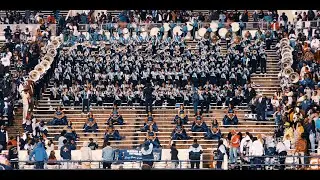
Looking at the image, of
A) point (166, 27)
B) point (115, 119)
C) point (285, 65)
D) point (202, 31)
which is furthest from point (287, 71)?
point (115, 119)

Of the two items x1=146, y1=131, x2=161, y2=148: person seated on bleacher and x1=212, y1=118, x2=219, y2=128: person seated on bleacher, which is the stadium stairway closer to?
x1=212, y1=118, x2=219, y2=128: person seated on bleacher

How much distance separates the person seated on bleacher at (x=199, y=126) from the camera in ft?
105

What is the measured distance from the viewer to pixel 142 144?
31469 millimetres

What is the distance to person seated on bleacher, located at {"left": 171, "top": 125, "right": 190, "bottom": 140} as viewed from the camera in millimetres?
31781

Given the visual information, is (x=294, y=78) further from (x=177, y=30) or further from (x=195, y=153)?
→ (x=195, y=153)

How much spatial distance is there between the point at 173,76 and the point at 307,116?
3379 mm

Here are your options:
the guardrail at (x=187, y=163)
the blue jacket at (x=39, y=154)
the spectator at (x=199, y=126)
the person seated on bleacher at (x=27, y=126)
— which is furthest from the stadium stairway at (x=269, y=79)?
the blue jacket at (x=39, y=154)

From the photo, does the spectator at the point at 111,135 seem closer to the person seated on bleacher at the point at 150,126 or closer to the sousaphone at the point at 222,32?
the person seated on bleacher at the point at 150,126

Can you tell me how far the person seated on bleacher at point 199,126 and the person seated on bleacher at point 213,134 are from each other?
0.14 m

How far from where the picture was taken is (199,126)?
32031 mm

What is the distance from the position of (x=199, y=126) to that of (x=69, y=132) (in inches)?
99.9
